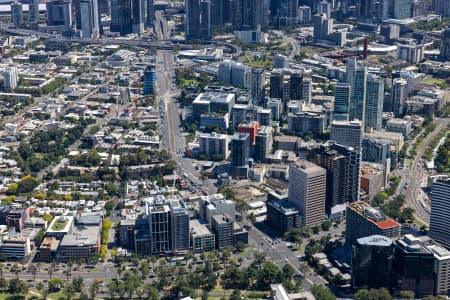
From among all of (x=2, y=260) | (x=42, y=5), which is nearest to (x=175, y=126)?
(x=2, y=260)

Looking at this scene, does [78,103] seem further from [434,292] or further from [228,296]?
[434,292]

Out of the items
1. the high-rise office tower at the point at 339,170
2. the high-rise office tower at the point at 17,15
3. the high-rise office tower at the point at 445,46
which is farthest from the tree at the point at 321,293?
the high-rise office tower at the point at 17,15

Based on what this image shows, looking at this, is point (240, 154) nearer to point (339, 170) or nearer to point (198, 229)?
point (339, 170)

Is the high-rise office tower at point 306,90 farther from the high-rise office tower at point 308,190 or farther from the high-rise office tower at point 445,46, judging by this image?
the high-rise office tower at point 445,46

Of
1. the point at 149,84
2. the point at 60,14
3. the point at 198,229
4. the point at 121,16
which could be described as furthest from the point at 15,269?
the point at 60,14

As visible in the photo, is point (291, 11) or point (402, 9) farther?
point (291, 11)

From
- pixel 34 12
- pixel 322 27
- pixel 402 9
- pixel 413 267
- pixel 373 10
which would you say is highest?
pixel 402 9
